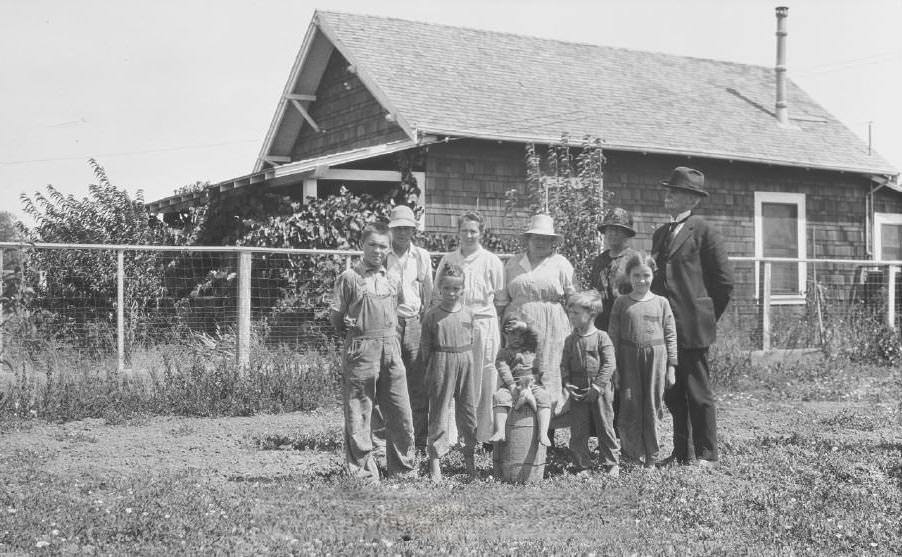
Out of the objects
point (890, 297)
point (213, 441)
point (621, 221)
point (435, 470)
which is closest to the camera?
point (435, 470)

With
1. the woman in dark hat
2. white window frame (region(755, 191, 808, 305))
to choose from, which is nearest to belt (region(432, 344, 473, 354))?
the woman in dark hat

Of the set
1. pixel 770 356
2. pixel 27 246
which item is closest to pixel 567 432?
pixel 27 246

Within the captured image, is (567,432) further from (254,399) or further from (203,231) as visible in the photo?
(203,231)

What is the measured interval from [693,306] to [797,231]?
42.3ft

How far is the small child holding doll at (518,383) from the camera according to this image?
21.4 feet

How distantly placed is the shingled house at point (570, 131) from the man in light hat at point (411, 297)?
6.71 meters

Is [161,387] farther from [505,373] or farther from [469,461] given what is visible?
[505,373]

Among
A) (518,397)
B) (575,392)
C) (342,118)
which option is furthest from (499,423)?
(342,118)

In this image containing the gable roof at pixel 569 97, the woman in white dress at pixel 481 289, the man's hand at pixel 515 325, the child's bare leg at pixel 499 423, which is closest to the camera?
the child's bare leg at pixel 499 423

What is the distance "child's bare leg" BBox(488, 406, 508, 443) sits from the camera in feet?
21.4

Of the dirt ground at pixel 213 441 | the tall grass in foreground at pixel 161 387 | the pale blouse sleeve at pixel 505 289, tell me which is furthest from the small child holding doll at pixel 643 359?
the tall grass in foreground at pixel 161 387

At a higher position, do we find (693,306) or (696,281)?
(696,281)

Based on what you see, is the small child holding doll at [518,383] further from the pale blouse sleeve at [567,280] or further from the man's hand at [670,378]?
the man's hand at [670,378]

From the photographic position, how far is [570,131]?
16375mm
